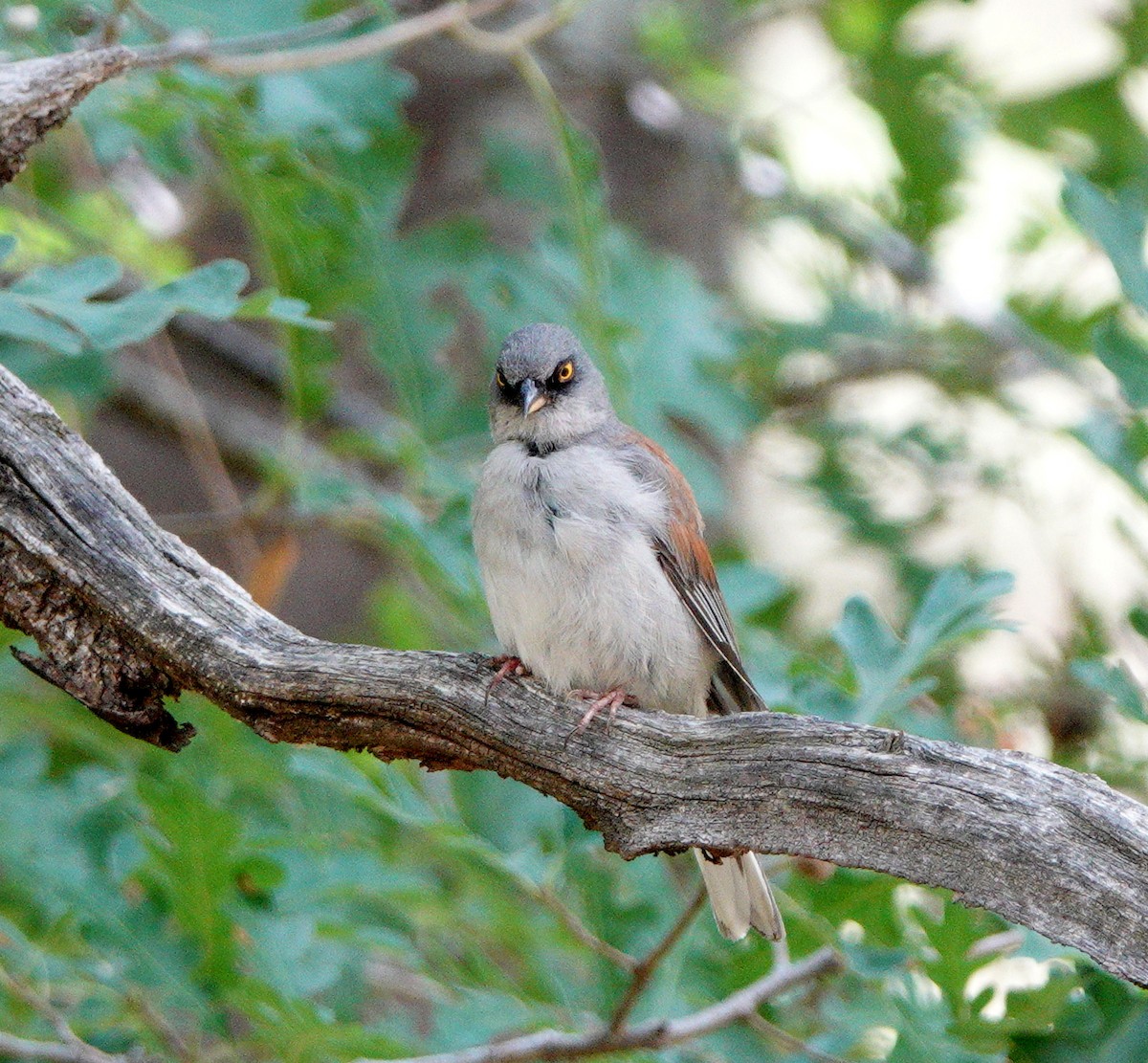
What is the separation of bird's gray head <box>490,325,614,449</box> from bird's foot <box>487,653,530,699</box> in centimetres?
86

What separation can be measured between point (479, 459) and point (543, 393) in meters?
1.31

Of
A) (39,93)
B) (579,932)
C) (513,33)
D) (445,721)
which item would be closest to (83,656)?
(445,721)

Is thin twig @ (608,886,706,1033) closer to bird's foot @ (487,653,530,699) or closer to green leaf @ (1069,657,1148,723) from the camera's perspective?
bird's foot @ (487,653,530,699)

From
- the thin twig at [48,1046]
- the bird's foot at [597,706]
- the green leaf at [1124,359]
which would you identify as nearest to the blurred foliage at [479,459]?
the green leaf at [1124,359]

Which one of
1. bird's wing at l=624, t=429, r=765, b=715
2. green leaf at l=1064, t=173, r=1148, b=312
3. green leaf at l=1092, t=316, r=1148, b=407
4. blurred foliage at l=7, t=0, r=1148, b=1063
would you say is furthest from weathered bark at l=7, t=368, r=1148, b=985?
green leaf at l=1064, t=173, r=1148, b=312

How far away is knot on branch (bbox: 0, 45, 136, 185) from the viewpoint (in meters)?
3.07

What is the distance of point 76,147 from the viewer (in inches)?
241

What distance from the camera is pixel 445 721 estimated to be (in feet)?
9.34

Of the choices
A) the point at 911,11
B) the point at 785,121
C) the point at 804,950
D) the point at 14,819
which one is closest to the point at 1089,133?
the point at 911,11

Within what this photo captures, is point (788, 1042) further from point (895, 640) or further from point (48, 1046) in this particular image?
point (48, 1046)

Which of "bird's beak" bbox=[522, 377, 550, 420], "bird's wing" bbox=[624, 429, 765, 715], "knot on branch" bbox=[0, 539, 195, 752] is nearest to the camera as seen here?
"knot on branch" bbox=[0, 539, 195, 752]

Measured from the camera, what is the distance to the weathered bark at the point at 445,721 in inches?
101

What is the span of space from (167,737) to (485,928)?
1.80m

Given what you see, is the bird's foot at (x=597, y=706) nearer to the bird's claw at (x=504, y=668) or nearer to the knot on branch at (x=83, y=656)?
the bird's claw at (x=504, y=668)
